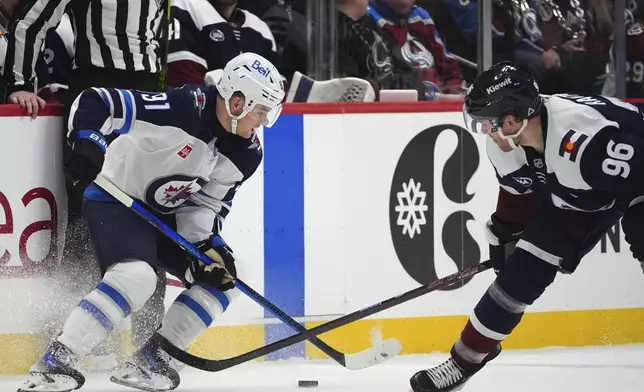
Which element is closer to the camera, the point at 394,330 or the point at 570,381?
the point at 570,381

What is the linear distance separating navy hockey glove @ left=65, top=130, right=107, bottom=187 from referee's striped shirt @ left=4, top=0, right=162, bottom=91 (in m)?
0.72

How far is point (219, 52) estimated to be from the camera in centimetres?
442

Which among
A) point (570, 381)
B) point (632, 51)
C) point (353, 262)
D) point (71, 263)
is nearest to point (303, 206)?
point (353, 262)

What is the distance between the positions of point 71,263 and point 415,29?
1.78 metres

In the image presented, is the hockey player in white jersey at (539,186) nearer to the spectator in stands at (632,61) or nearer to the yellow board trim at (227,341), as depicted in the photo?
the yellow board trim at (227,341)

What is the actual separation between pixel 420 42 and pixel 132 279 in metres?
2.04

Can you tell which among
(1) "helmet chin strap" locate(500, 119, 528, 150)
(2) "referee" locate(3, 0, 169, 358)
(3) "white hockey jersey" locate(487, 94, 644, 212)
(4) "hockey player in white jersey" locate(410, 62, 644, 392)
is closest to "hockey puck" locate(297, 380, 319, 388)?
(4) "hockey player in white jersey" locate(410, 62, 644, 392)

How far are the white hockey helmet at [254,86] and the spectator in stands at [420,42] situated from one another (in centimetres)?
154

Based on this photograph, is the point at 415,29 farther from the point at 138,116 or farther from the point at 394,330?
the point at 138,116

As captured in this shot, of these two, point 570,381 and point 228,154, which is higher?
point 228,154

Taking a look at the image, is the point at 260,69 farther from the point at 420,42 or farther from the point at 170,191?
the point at 420,42

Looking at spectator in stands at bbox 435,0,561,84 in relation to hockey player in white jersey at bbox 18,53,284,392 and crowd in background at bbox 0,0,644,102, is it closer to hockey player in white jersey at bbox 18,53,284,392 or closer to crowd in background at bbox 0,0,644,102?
crowd in background at bbox 0,0,644,102

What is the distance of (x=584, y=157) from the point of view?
2947mm

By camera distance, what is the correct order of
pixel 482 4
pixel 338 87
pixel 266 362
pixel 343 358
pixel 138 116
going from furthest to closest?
1. pixel 482 4
2. pixel 338 87
3. pixel 266 362
4. pixel 343 358
5. pixel 138 116
